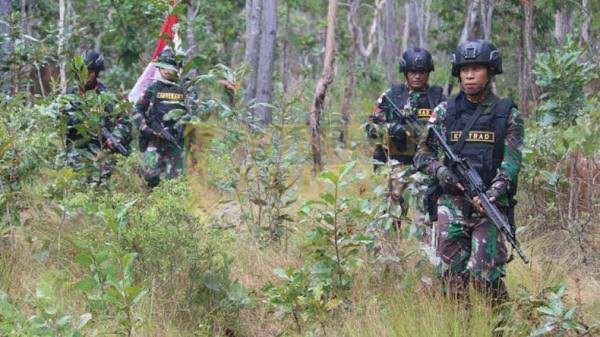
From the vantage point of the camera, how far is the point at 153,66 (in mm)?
8523

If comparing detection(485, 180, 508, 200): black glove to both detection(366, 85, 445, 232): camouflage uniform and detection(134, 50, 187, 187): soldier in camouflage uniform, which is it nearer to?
detection(366, 85, 445, 232): camouflage uniform

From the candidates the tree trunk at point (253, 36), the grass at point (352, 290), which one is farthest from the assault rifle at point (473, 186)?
the tree trunk at point (253, 36)

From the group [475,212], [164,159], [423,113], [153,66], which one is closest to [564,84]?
[423,113]

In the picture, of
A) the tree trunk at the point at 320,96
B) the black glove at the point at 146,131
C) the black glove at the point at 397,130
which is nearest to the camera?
the black glove at the point at 397,130

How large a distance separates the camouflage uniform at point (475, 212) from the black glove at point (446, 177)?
0.05 m

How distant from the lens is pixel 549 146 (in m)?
7.52

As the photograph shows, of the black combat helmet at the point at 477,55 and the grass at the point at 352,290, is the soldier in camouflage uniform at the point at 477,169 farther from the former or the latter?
the grass at the point at 352,290

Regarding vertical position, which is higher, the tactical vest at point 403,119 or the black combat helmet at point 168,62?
the black combat helmet at point 168,62

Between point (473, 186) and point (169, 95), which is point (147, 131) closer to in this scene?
point (169, 95)

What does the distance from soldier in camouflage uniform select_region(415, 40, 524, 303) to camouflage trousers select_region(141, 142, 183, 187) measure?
4.35 metres

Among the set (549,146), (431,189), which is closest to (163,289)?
(431,189)

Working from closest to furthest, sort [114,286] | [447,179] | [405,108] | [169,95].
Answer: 1. [114,286]
2. [447,179]
3. [405,108]
4. [169,95]

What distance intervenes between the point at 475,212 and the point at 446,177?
0.95ft

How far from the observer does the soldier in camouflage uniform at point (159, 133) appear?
30.1 feet
